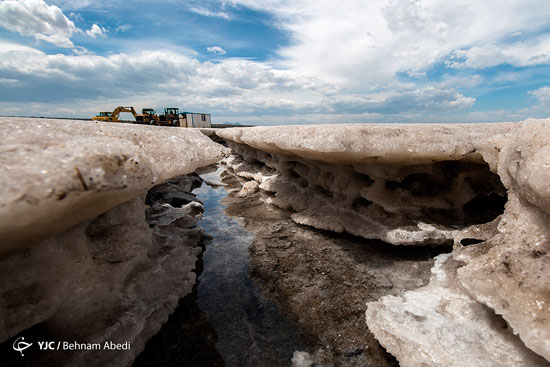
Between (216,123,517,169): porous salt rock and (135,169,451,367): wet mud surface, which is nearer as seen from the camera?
(135,169,451,367): wet mud surface

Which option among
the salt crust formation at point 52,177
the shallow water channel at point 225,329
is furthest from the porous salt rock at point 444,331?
the salt crust formation at point 52,177

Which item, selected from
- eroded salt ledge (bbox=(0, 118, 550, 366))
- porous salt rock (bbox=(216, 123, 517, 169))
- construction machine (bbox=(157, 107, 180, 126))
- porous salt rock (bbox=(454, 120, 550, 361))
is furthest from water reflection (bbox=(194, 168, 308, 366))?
construction machine (bbox=(157, 107, 180, 126))

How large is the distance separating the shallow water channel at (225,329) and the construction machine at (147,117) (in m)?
15.5

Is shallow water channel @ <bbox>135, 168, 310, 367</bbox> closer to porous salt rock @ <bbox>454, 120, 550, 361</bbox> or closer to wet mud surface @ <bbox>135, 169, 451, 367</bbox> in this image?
wet mud surface @ <bbox>135, 169, 451, 367</bbox>

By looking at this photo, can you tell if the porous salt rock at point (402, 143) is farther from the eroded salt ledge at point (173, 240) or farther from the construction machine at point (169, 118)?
the construction machine at point (169, 118)

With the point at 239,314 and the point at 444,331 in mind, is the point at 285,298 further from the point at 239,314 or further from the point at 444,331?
the point at 444,331

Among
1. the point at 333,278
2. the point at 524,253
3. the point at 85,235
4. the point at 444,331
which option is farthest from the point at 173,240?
the point at 524,253

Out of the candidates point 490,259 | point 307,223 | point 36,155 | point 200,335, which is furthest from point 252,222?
point 36,155

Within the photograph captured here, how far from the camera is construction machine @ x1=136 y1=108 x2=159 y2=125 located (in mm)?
16047

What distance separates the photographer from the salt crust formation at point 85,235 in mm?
1036

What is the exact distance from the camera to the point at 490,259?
1.79m

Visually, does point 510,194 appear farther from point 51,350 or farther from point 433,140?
point 51,350

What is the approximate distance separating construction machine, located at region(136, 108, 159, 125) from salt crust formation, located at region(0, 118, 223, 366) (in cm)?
1552

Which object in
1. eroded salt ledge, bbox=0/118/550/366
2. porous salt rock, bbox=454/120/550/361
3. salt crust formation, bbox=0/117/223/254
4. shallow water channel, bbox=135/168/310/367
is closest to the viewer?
salt crust formation, bbox=0/117/223/254
